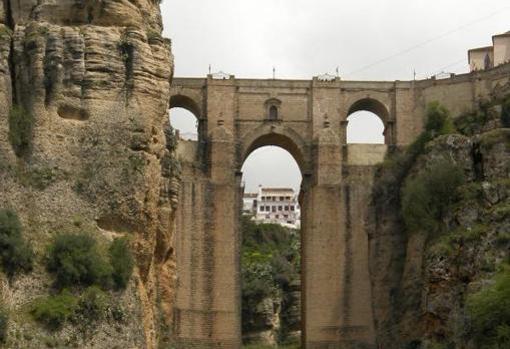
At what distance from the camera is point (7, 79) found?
70.5ft

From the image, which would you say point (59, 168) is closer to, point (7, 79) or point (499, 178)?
point (7, 79)

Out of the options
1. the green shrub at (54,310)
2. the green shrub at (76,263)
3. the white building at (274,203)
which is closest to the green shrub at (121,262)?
the green shrub at (76,263)

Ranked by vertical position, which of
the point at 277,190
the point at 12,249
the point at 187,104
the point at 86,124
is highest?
the point at 277,190

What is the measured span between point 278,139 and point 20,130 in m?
27.9

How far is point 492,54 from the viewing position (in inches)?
1983

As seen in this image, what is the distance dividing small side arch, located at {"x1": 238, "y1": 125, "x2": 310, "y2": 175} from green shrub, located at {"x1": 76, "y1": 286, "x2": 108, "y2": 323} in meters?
27.6

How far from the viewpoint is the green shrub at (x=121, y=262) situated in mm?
20141

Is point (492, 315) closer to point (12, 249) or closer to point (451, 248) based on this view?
point (451, 248)

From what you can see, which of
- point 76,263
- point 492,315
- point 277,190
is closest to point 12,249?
point 76,263

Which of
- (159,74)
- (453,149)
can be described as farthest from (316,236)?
(159,74)

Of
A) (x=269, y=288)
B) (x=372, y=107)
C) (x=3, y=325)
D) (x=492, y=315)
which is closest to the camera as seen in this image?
→ (x=3, y=325)

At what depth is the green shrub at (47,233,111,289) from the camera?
1950cm

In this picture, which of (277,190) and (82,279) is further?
(277,190)

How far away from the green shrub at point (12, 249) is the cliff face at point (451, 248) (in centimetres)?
846
